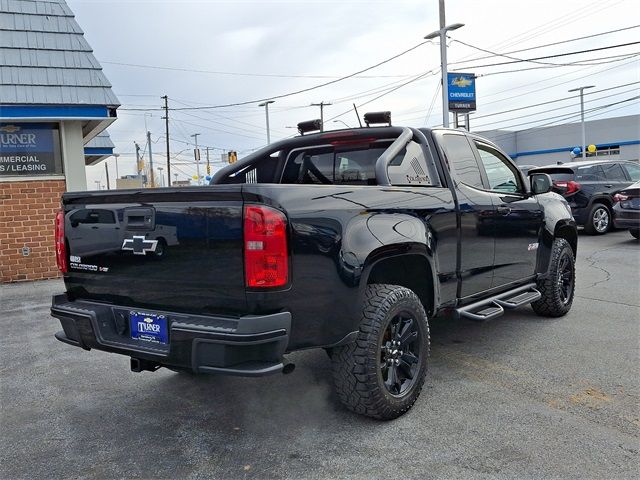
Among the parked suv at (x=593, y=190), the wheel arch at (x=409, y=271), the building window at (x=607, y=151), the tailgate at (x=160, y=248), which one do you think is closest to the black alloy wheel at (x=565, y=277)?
the wheel arch at (x=409, y=271)

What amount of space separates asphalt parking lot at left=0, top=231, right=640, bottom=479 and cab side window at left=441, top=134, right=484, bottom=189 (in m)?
1.51

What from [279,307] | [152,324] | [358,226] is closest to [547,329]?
[358,226]

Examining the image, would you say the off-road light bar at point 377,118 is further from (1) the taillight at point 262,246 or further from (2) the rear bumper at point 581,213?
(2) the rear bumper at point 581,213

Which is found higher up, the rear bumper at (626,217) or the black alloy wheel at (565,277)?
the rear bumper at (626,217)

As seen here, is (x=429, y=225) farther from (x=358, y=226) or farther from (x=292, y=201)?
(x=292, y=201)

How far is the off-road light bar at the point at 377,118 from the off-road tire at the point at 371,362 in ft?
5.59

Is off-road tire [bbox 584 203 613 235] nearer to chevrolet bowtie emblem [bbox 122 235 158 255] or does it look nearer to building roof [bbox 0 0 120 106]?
building roof [bbox 0 0 120 106]

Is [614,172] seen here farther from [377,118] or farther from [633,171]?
[377,118]

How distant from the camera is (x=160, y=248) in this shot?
9.91 ft

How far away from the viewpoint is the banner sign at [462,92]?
26438 mm

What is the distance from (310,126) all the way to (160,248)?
241cm

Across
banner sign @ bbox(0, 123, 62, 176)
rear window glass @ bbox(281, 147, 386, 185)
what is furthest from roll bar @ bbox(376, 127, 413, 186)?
banner sign @ bbox(0, 123, 62, 176)

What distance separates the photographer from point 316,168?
4707mm

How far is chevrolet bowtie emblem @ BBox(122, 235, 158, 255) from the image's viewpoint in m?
3.05
